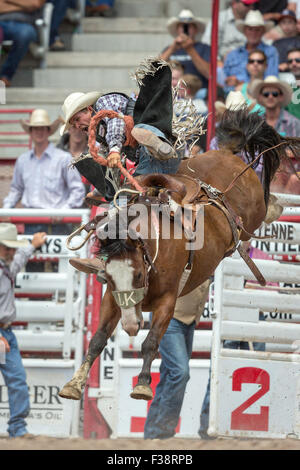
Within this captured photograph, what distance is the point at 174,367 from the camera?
6.84m

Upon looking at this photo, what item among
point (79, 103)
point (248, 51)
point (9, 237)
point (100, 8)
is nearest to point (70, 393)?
point (79, 103)

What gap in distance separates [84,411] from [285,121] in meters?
3.24

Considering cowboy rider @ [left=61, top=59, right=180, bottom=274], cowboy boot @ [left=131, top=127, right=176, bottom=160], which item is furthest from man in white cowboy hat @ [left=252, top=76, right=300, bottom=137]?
cowboy boot @ [left=131, top=127, right=176, bottom=160]

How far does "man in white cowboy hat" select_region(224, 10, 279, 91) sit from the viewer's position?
32.6 feet

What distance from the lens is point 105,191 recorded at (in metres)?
6.12

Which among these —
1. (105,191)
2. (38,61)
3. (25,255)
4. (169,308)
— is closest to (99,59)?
(38,61)

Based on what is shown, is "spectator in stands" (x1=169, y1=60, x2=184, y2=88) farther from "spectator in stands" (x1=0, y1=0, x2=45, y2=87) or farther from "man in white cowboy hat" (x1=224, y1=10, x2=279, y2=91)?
"spectator in stands" (x1=0, y1=0, x2=45, y2=87)

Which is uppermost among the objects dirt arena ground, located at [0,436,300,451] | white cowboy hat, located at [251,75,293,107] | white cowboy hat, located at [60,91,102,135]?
white cowboy hat, located at [251,75,293,107]

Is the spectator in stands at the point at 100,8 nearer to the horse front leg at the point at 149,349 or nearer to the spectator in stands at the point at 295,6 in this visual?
the spectator in stands at the point at 295,6

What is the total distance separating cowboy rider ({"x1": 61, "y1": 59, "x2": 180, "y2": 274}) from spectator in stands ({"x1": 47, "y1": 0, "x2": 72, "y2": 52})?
20.2 ft

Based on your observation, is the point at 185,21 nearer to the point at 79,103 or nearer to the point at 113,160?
the point at 79,103

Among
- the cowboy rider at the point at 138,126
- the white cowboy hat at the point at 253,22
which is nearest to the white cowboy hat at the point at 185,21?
the white cowboy hat at the point at 253,22

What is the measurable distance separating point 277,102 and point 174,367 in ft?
10.1
